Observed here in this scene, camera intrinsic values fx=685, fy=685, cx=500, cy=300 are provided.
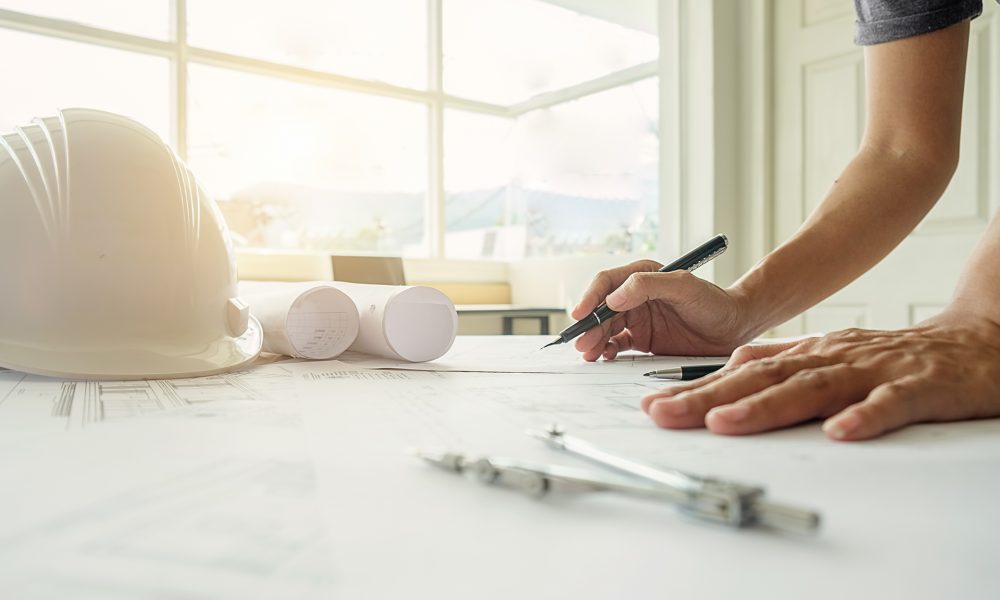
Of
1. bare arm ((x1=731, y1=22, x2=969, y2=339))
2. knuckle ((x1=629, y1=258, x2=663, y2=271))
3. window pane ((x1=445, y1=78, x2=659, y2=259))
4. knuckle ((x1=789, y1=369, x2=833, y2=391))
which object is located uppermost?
window pane ((x1=445, y1=78, x2=659, y2=259))

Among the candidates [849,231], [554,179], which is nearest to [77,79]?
[554,179]

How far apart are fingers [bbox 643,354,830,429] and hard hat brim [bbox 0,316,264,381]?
501mm

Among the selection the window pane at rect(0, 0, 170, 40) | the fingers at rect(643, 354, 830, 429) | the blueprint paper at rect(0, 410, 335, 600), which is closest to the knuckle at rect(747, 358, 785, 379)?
the fingers at rect(643, 354, 830, 429)

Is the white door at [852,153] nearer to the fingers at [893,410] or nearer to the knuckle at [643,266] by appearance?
the knuckle at [643,266]

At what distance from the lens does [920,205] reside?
97 cm

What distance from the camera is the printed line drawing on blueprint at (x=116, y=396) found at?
49 centimetres

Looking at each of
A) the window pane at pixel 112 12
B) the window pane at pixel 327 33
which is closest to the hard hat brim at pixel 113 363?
the window pane at pixel 112 12

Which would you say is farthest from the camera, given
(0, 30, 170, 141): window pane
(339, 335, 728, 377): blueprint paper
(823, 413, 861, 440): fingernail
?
(0, 30, 170, 141): window pane

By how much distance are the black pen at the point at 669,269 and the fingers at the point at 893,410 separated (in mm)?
474

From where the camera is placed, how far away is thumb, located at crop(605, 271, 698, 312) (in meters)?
0.85

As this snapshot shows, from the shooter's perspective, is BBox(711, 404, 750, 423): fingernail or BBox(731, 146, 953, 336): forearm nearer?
BBox(711, 404, 750, 423): fingernail

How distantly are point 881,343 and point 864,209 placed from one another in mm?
510

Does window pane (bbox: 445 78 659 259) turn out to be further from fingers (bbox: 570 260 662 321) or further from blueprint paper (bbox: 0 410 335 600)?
blueprint paper (bbox: 0 410 335 600)

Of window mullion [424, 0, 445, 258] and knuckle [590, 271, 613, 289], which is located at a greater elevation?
window mullion [424, 0, 445, 258]
